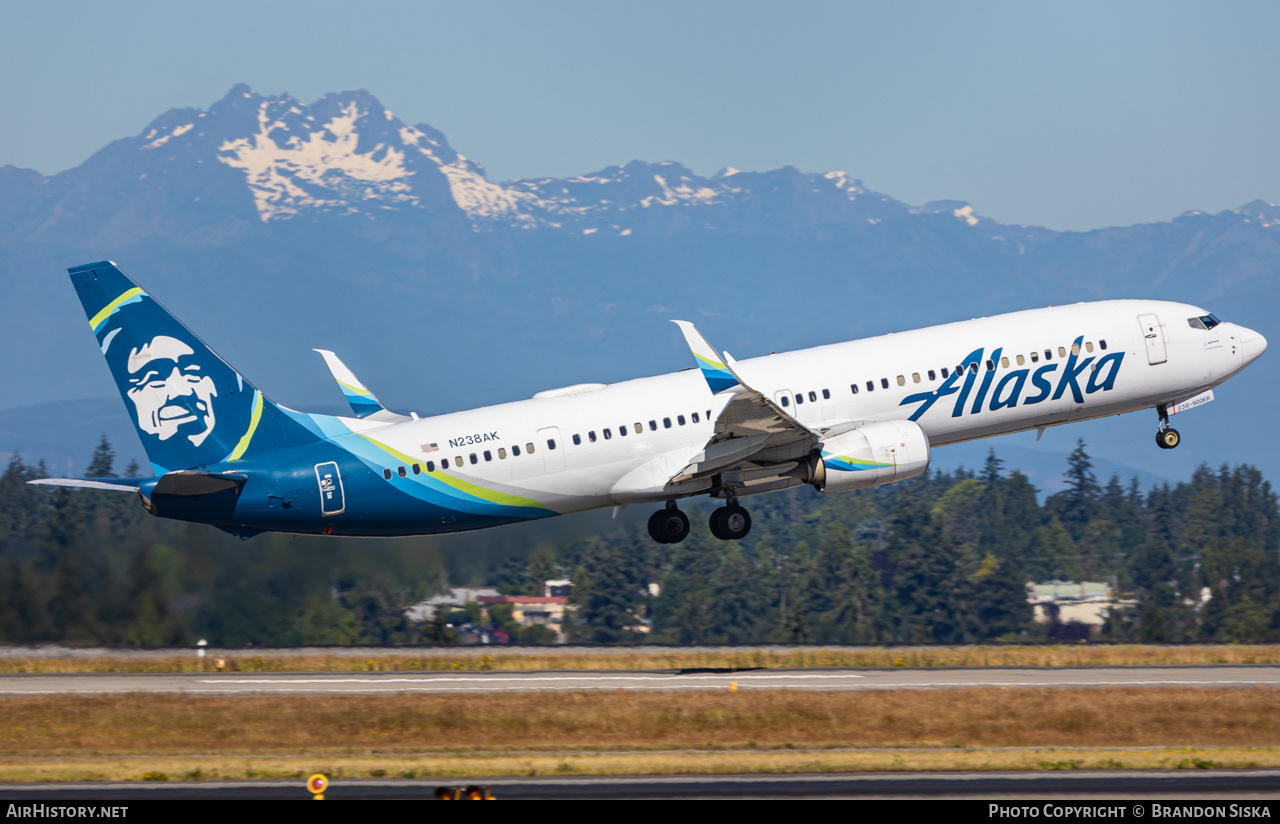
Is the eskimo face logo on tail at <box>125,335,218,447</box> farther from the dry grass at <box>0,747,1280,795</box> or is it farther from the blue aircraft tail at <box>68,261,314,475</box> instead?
the dry grass at <box>0,747,1280,795</box>

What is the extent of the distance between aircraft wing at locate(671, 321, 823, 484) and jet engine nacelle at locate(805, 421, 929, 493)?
0.83 meters

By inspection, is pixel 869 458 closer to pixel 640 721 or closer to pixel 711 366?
pixel 711 366

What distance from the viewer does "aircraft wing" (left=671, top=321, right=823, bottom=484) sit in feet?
145

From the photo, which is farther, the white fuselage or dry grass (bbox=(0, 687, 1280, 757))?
the white fuselage

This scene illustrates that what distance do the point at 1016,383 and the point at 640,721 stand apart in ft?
60.6

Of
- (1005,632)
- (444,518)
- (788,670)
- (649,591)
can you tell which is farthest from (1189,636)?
(444,518)

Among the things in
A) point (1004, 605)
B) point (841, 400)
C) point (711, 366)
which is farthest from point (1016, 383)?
point (1004, 605)

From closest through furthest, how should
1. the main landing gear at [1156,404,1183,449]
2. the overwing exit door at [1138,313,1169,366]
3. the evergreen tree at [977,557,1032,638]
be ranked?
the overwing exit door at [1138,313,1169,366], the main landing gear at [1156,404,1183,449], the evergreen tree at [977,557,1032,638]

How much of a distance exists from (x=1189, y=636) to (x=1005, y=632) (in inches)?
931

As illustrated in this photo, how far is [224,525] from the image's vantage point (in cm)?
4619

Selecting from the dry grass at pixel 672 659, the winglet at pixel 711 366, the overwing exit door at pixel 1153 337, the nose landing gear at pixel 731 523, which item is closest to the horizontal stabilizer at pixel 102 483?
the dry grass at pixel 672 659

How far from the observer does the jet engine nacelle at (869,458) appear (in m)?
47.0

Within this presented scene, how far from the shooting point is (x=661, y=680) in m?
48.0

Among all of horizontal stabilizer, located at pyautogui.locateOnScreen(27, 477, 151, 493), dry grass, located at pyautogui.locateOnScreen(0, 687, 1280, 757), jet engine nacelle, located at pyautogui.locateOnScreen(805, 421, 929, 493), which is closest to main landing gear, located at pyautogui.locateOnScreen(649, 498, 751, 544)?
jet engine nacelle, located at pyautogui.locateOnScreen(805, 421, 929, 493)
